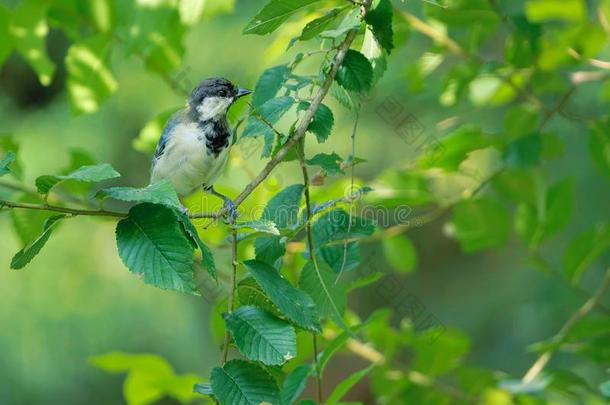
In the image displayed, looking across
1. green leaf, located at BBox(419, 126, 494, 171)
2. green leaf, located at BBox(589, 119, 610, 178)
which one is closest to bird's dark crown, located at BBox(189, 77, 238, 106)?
green leaf, located at BBox(419, 126, 494, 171)

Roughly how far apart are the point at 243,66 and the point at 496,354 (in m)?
1.90

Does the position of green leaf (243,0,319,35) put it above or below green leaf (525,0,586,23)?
above

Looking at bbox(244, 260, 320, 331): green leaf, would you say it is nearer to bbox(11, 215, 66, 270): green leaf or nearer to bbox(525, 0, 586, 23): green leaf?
bbox(11, 215, 66, 270): green leaf

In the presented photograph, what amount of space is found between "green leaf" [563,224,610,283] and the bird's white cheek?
1038mm

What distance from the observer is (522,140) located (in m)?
2.34

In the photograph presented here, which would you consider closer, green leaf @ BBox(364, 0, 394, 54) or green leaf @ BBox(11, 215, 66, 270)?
green leaf @ BBox(11, 215, 66, 270)

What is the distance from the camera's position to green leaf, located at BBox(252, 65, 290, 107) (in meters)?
1.64

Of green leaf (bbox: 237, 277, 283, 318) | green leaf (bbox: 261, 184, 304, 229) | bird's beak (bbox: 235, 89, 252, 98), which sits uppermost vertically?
bird's beak (bbox: 235, 89, 252, 98)

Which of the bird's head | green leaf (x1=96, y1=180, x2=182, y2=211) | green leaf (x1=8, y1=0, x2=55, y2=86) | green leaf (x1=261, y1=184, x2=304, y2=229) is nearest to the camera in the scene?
green leaf (x1=96, y1=180, x2=182, y2=211)

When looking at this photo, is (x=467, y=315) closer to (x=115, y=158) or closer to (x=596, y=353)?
(x=115, y=158)

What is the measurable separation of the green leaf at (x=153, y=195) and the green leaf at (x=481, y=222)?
1406 millimetres

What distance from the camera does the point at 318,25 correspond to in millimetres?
1521

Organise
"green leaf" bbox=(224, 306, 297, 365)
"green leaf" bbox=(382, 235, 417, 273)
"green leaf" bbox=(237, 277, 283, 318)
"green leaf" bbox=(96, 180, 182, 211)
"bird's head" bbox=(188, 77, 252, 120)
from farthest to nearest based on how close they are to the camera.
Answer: "green leaf" bbox=(382, 235, 417, 273), "bird's head" bbox=(188, 77, 252, 120), "green leaf" bbox=(237, 277, 283, 318), "green leaf" bbox=(224, 306, 297, 365), "green leaf" bbox=(96, 180, 182, 211)

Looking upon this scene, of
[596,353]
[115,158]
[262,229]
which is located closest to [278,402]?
[262,229]
